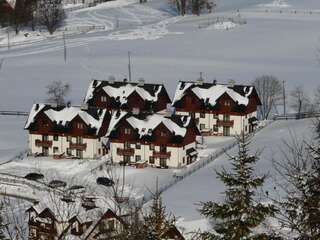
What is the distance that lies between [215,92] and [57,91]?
1635 cm

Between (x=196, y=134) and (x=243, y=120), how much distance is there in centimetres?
507

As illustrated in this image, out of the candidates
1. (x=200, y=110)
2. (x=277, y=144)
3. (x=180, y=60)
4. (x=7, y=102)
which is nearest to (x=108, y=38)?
(x=180, y=60)

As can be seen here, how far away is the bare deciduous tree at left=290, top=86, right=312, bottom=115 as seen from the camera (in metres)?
52.3

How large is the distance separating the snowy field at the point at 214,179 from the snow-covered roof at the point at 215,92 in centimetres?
238

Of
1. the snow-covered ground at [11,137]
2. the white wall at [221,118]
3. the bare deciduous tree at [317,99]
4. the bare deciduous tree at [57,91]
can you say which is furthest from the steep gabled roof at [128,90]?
the bare deciduous tree at [317,99]

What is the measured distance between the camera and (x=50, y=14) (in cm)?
8694

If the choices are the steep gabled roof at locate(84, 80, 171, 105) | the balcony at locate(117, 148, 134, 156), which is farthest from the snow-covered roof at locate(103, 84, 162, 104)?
the balcony at locate(117, 148, 134, 156)

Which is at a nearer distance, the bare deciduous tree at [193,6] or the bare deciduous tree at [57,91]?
the bare deciduous tree at [57,91]

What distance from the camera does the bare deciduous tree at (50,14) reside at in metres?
86.6

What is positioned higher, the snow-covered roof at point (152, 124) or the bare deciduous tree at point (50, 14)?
the bare deciduous tree at point (50, 14)

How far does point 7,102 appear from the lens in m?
57.7

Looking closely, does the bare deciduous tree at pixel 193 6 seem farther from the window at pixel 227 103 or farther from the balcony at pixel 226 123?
the balcony at pixel 226 123

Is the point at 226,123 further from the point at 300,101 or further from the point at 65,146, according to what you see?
the point at 65,146

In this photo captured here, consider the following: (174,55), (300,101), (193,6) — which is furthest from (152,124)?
(193,6)
